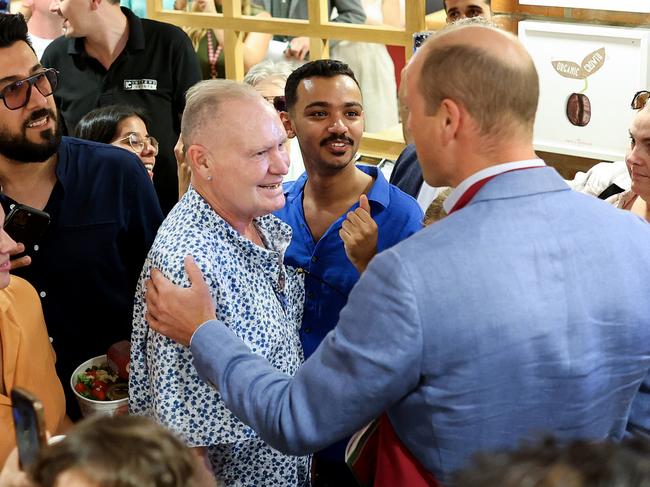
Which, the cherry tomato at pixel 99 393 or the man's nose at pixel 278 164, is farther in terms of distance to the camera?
the cherry tomato at pixel 99 393

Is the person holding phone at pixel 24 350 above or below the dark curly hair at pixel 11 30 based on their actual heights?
below

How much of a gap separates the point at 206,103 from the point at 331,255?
0.60m

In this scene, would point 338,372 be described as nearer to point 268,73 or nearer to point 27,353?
point 27,353

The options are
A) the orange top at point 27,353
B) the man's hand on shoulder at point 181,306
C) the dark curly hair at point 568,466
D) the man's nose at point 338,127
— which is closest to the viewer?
the dark curly hair at point 568,466

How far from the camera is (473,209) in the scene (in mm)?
1611

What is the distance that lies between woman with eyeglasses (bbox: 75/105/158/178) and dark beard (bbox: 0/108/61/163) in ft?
3.45

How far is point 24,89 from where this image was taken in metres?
2.60

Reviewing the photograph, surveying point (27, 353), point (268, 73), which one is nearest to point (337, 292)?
point (27, 353)

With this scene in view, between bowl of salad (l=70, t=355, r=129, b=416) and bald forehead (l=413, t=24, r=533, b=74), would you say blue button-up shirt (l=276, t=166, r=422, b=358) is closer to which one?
bowl of salad (l=70, t=355, r=129, b=416)

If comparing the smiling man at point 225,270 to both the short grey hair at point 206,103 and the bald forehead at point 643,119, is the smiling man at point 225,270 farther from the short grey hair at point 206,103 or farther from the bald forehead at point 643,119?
the bald forehead at point 643,119

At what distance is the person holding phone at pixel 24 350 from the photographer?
217 cm

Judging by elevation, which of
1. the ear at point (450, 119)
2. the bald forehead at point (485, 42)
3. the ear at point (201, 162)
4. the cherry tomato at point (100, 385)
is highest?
the bald forehead at point (485, 42)

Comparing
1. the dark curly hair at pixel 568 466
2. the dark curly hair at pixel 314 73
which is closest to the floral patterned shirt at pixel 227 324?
the dark curly hair at pixel 314 73

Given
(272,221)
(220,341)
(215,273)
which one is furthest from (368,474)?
(272,221)
